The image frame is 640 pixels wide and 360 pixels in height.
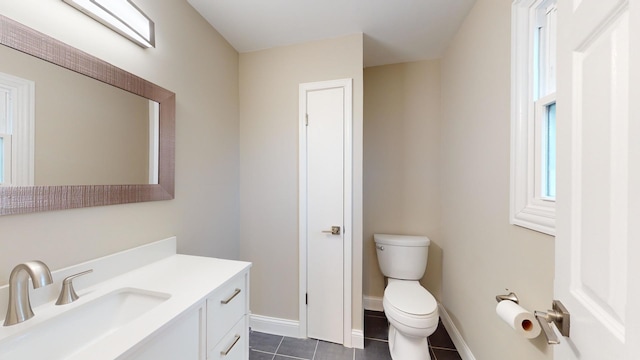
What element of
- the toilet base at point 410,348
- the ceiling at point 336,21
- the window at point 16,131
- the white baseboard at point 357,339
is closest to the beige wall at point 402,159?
the ceiling at point 336,21

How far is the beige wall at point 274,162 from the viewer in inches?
73.9

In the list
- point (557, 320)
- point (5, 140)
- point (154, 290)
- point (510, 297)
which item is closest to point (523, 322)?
point (510, 297)

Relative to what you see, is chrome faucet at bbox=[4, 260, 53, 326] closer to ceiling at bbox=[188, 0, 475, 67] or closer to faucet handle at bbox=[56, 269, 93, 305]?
faucet handle at bbox=[56, 269, 93, 305]

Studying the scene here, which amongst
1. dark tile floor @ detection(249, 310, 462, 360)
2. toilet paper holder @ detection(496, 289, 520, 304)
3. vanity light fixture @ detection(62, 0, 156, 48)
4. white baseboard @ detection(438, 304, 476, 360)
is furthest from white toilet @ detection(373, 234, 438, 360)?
vanity light fixture @ detection(62, 0, 156, 48)

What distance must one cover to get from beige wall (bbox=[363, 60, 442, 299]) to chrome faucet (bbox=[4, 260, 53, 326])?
211 centimetres

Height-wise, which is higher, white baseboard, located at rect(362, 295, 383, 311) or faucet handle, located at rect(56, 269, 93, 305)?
faucet handle, located at rect(56, 269, 93, 305)

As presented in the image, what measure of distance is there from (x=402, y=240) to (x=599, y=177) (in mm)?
1715

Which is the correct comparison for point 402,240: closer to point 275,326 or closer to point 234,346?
point 275,326

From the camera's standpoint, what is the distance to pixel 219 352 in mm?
981

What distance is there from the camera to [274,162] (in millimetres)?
1960

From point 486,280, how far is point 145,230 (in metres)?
1.94

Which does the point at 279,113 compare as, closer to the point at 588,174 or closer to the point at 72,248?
the point at 72,248

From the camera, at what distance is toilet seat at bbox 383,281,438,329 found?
4.69ft

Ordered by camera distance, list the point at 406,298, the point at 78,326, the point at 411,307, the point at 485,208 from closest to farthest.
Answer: the point at 78,326
the point at 485,208
the point at 411,307
the point at 406,298
